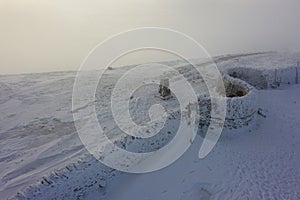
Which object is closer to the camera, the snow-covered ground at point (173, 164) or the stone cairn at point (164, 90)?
the snow-covered ground at point (173, 164)

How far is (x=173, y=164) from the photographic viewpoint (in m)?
11.8

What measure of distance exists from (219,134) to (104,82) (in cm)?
1228

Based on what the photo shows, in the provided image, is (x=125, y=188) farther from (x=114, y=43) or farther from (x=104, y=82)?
(x=114, y=43)

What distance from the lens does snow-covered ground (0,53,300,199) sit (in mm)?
10250

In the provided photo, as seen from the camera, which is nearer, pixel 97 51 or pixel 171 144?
pixel 171 144

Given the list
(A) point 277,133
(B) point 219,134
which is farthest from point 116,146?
(A) point 277,133

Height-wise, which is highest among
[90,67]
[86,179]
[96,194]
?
[90,67]

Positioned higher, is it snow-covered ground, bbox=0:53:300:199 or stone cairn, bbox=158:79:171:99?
stone cairn, bbox=158:79:171:99

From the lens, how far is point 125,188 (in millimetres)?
11008

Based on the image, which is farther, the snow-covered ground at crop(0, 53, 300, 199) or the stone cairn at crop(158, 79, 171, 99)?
the stone cairn at crop(158, 79, 171, 99)

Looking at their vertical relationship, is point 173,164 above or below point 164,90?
below

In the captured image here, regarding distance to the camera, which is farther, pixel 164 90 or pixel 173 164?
pixel 164 90

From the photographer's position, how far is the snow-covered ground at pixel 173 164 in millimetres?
10250

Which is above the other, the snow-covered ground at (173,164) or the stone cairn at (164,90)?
the stone cairn at (164,90)
